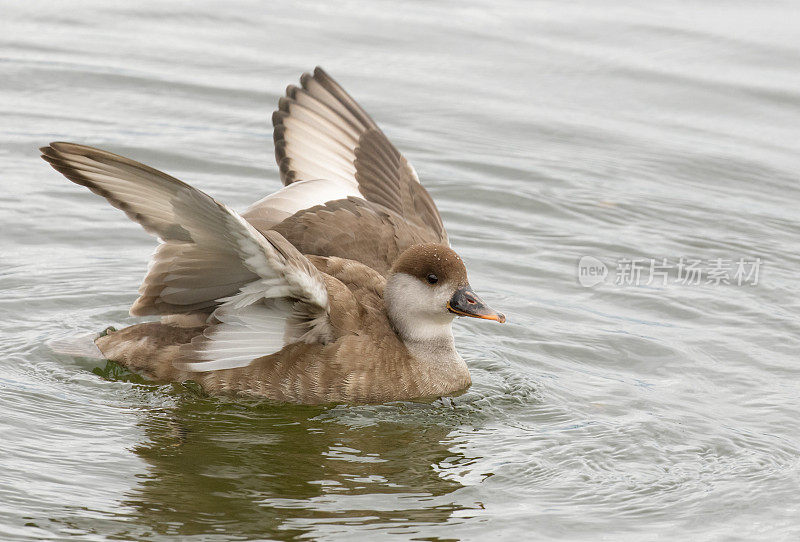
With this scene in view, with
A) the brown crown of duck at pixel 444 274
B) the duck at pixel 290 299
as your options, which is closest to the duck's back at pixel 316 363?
the duck at pixel 290 299

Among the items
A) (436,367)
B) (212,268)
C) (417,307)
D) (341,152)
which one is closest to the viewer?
(212,268)

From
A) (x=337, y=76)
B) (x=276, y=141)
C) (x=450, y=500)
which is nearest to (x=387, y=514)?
(x=450, y=500)

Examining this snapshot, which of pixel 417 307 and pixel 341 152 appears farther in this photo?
pixel 341 152

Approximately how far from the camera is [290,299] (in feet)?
24.7

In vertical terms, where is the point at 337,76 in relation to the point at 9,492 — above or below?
above

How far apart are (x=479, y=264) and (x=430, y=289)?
9.00ft

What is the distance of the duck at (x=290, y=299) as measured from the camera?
6887mm

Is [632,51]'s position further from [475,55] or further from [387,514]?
[387,514]

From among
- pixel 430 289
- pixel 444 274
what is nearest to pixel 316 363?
pixel 430 289

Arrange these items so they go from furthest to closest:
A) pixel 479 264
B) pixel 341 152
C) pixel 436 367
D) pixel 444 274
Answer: pixel 479 264, pixel 341 152, pixel 436 367, pixel 444 274

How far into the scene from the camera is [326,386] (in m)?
7.79

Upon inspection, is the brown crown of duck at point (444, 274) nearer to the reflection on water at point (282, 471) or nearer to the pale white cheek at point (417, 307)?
the pale white cheek at point (417, 307)

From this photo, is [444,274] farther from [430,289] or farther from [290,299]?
[290,299]

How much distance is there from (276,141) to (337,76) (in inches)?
202
